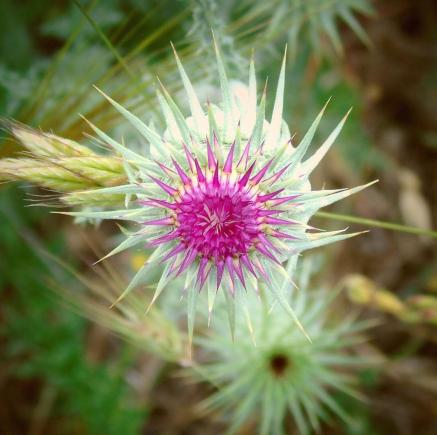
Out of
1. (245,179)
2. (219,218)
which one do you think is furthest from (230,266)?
(245,179)

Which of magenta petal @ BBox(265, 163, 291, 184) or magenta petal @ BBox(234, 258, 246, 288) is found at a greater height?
magenta petal @ BBox(265, 163, 291, 184)

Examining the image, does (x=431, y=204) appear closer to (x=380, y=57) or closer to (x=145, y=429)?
(x=380, y=57)

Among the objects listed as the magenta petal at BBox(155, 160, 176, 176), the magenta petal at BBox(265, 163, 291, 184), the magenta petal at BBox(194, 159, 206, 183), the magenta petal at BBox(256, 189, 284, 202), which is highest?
the magenta petal at BBox(155, 160, 176, 176)

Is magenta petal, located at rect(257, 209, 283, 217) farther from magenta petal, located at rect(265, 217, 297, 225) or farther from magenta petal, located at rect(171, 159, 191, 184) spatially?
magenta petal, located at rect(171, 159, 191, 184)

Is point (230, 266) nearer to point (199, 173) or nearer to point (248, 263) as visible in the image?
point (248, 263)

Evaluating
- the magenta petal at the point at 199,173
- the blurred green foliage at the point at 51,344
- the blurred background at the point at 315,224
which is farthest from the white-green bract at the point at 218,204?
the blurred green foliage at the point at 51,344

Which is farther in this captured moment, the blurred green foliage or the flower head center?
the blurred green foliage

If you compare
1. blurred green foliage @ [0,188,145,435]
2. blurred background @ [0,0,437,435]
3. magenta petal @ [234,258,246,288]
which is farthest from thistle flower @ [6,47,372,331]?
blurred green foliage @ [0,188,145,435]

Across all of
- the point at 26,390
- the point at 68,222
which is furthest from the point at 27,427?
the point at 68,222
